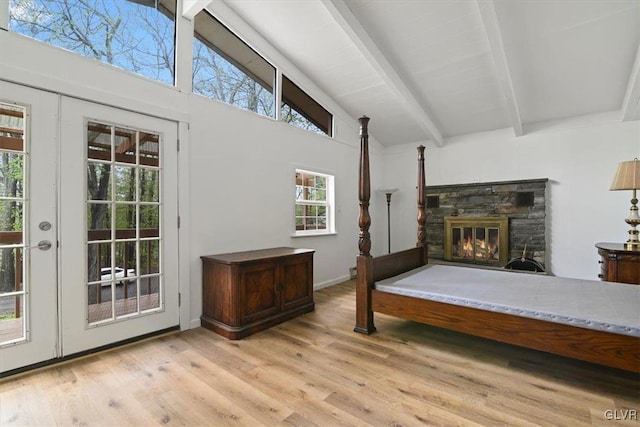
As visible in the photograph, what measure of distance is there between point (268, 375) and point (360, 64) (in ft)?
12.0

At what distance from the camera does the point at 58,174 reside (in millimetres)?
2186

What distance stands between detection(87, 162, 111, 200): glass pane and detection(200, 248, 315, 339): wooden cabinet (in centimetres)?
101

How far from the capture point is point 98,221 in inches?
94.3

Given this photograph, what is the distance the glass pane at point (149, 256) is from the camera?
263 centimetres

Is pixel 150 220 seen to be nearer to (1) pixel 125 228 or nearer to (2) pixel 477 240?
(1) pixel 125 228

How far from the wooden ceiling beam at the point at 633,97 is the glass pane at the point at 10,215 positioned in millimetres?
5594

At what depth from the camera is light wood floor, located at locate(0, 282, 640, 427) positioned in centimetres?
161

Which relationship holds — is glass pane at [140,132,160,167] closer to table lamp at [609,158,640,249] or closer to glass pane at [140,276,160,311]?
glass pane at [140,276,160,311]

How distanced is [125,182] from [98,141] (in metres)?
0.37

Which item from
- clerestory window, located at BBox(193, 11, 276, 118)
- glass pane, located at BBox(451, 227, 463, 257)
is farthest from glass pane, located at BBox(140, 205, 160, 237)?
glass pane, located at BBox(451, 227, 463, 257)

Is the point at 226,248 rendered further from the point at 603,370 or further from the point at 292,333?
the point at 603,370

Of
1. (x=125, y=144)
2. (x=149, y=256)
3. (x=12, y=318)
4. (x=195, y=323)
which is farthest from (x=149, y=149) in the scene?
(x=195, y=323)

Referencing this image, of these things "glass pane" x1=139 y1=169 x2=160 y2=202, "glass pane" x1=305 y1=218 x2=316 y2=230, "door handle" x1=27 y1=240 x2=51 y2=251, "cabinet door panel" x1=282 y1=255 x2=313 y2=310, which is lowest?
"cabinet door panel" x1=282 y1=255 x2=313 y2=310

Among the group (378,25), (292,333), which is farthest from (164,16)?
(292,333)
